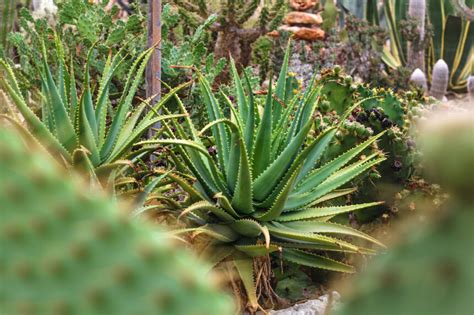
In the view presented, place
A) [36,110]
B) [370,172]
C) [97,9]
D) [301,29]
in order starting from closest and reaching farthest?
[370,172] < [36,110] < [97,9] < [301,29]

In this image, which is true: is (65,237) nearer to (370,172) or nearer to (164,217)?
(164,217)

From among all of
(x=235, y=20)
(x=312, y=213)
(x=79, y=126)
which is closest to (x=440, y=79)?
(x=235, y=20)

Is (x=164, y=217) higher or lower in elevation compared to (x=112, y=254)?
lower

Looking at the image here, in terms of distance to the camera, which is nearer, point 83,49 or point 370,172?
point 370,172

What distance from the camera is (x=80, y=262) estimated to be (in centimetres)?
43

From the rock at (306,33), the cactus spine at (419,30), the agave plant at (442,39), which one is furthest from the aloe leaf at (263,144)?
the agave plant at (442,39)

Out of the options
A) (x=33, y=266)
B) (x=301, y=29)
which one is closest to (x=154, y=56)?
(x=33, y=266)

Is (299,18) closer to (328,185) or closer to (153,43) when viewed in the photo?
(153,43)

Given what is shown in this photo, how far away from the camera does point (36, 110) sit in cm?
388

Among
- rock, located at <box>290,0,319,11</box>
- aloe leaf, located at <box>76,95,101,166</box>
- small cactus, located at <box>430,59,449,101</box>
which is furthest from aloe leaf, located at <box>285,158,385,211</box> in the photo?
small cactus, located at <box>430,59,449,101</box>

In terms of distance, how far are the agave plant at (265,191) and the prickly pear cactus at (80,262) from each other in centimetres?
198

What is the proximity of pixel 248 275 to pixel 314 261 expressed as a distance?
30 centimetres

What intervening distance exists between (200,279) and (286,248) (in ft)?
7.52

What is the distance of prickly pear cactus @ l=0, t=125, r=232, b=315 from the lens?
16.6 inches
